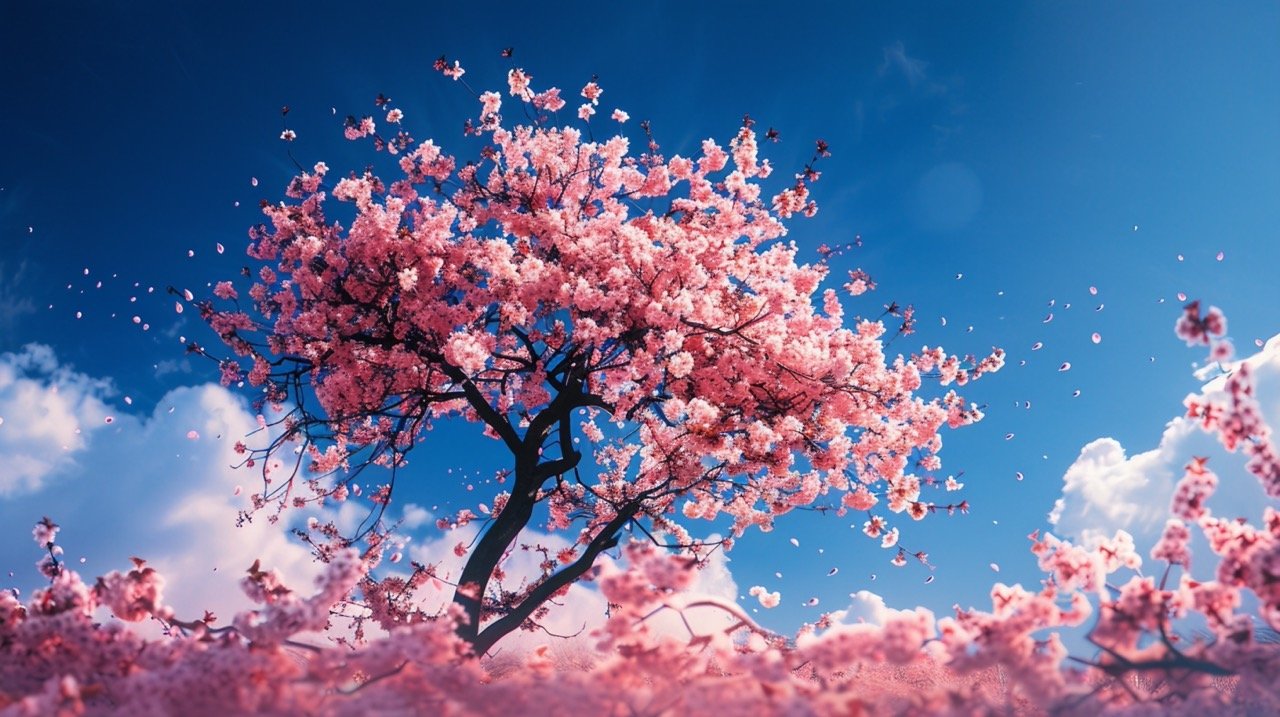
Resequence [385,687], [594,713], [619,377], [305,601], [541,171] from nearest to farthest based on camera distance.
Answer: [594,713]
[385,687]
[305,601]
[619,377]
[541,171]

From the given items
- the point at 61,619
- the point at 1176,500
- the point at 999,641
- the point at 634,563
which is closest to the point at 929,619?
the point at 999,641

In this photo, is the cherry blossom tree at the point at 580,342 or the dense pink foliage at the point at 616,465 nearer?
the dense pink foliage at the point at 616,465

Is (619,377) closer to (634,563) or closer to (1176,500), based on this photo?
(634,563)

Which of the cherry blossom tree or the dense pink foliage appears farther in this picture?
the cherry blossom tree

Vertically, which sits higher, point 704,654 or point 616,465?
point 616,465

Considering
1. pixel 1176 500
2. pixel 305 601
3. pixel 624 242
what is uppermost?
pixel 624 242

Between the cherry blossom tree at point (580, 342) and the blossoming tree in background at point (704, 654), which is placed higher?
the cherry blossom tree at point (580, 342)

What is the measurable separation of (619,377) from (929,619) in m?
5.96

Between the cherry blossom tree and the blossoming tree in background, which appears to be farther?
the cherry blossom tree

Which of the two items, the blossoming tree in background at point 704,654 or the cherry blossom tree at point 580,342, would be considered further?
the cherry blossom tree at point 580,342

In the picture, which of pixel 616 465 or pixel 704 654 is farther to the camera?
pixel 616 465

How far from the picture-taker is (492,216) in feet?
35.6

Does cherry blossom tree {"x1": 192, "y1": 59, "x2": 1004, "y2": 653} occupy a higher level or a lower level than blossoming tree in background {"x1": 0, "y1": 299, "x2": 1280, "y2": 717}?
higher

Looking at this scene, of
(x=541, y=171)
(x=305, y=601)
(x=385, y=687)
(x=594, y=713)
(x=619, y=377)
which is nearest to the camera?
(x=594, y=713)
